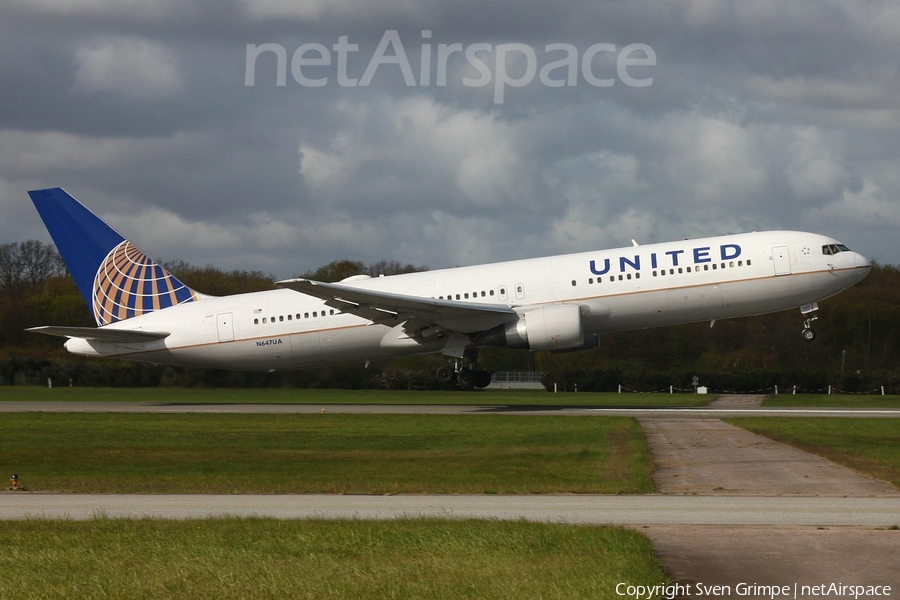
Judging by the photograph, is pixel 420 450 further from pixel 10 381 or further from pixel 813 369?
pixel 813 369

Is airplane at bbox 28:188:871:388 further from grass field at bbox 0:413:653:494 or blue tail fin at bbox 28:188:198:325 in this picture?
grass field at bbox 0:413:653:494

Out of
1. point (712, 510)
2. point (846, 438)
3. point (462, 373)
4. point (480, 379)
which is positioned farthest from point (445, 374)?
point (712, 510)

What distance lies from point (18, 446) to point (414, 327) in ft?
51.2

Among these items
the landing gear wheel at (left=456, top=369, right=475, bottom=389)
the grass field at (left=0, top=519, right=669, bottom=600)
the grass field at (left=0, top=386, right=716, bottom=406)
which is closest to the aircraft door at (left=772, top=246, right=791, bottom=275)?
the grass field at (left=0, top=386, right=716, bottom=406)

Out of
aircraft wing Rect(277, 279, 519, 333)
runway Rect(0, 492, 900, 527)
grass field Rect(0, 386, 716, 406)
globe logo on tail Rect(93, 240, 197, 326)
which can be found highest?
globe logo on tail Rect(93, 240, 197, 326)

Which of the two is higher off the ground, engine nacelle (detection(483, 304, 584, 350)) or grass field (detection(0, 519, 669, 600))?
engine nacelle (detection(483, 304, 584, 350))

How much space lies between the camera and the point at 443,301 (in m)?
34.5

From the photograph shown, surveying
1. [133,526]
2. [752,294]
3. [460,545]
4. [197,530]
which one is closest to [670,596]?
[460,545]

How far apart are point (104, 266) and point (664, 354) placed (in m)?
38.9

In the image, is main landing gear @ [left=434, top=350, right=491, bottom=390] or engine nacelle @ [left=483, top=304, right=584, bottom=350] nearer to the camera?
engine nacelle @ [left=483, top=304, right=584, bottom=350]

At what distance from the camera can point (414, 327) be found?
118 feet

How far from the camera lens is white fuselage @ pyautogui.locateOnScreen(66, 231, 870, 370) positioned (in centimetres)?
3356

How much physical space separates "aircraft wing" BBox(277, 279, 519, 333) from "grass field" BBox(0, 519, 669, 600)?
819 inches

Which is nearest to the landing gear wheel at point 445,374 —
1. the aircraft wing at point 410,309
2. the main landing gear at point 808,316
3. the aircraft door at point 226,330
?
the aircraft wing at point 410,309
